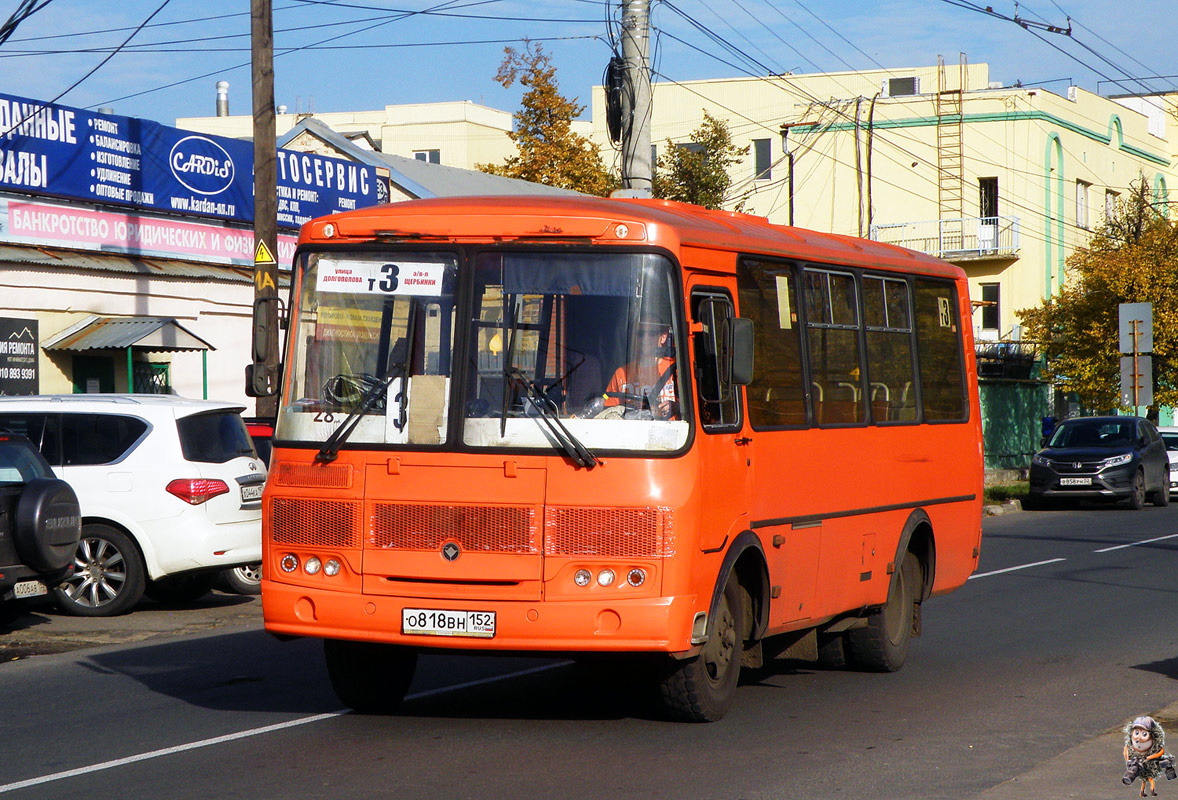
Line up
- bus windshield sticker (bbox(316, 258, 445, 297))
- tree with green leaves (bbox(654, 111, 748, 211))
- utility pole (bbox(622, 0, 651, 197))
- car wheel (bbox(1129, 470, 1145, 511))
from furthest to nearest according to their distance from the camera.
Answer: tree with green leaves (bbox(654, 111, 748, 211)) < car wheel (bbox(1129, 470, 1145, 511)) < utility pole (bbox(622, 0, 651, 197)) < bus windshield sticker (bbox(316, 258, 445, 297))

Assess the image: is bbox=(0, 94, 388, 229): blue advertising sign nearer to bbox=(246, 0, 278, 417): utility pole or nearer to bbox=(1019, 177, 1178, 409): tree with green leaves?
bbox=(246, 0, 278, 417): utility pole

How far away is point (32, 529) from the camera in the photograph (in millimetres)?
11234

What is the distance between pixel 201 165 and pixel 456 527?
16.8 meters

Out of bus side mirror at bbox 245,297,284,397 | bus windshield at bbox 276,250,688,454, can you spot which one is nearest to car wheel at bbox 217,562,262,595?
bus side mirror at bbox 245,297,284,397

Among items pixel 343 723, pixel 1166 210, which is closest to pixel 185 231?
pixel 343 723

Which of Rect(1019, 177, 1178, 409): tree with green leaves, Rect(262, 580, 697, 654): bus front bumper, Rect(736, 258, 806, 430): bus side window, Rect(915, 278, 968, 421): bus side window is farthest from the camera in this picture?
Rect(1019, 177, 1178, 409): tree with green leaves

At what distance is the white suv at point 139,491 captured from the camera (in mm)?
13219

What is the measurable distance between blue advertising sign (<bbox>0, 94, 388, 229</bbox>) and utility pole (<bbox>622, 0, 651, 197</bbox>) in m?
8.47

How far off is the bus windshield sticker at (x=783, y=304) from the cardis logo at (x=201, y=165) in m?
15.3

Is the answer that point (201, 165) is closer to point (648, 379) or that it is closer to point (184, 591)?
point (184, 591)

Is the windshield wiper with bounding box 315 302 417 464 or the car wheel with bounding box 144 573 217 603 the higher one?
the windshield wiper with bounding box 315 302 417 464

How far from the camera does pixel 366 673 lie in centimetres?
852
